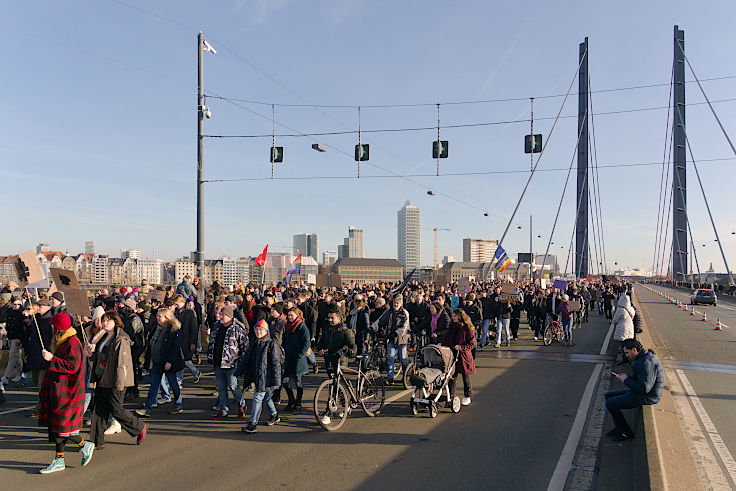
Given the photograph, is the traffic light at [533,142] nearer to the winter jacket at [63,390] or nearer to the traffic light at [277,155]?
the traffic light at [277,155]

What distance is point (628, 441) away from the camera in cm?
691

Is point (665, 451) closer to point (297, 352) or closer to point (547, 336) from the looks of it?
point (297, 352)

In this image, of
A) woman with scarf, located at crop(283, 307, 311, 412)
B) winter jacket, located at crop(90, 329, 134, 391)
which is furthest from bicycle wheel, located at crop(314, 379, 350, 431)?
winter jacket, located at crop(90, 329, 134, 391)

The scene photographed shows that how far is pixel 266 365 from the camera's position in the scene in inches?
303

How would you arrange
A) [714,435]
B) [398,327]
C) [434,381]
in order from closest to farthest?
[714,435] < [434,381] < [398,327]

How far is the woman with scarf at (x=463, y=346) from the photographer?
9094mm

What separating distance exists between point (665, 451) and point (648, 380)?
1.20 meters

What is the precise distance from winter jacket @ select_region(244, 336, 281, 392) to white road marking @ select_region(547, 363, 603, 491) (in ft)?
13.0

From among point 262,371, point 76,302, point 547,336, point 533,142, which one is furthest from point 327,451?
point 533,142

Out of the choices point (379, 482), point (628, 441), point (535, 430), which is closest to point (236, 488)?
point (379, 482)

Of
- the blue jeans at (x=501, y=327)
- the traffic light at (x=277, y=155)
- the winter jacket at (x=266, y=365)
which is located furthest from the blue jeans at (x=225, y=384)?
the traffic light at (x=277, y=155)

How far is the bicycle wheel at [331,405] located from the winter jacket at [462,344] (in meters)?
2.21

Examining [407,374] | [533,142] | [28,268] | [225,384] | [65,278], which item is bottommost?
[407,374]

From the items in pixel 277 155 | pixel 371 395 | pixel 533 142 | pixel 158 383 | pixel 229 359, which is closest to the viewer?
pixel 229 359
